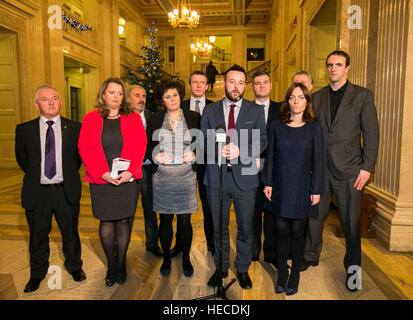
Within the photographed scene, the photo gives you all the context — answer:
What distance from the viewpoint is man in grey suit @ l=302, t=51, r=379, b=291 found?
257 cm

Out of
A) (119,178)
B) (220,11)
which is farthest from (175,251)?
(220,11)

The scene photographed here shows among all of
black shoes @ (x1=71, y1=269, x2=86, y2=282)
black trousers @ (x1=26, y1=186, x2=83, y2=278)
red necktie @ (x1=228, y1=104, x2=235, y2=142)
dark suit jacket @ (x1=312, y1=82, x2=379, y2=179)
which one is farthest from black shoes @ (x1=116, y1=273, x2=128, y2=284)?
dark suit jacket @ (x1=312, y1=82, x2=379, y2=179)

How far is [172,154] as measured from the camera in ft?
8.74

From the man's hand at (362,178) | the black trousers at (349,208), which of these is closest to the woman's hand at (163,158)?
the black trousers at (349,208)

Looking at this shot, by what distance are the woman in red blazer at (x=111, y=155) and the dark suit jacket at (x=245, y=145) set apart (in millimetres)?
657

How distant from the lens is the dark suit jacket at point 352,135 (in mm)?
2561

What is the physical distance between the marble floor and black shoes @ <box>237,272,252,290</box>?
4cm

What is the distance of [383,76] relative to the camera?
375 centimetres

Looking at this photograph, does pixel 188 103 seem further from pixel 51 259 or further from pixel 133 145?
pixel 51 259

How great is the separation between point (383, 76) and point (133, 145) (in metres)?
3.27

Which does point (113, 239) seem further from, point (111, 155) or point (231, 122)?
point (231, 122)

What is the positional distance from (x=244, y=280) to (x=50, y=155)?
203 centimetres

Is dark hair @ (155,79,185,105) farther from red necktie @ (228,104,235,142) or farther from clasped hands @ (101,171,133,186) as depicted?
clasped hands @ (101,171,133,186)

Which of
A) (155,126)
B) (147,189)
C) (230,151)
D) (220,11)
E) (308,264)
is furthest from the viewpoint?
(220,11)
